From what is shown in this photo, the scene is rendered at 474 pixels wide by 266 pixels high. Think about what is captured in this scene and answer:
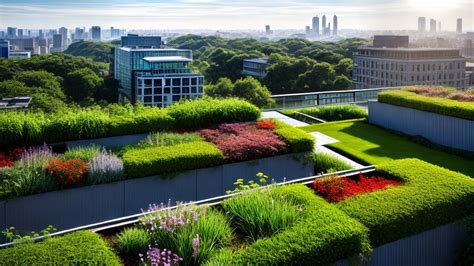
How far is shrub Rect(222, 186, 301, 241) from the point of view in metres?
5.25

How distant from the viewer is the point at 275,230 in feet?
17.0

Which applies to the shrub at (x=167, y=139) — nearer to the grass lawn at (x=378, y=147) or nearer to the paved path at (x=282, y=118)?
the grass lawn at (x=378, y=147)

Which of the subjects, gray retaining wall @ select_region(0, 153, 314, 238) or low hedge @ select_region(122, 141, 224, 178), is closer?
gray retaining wall @ select_region(0, 153, 314, 238)

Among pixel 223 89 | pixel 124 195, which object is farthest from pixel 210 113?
pixel 223 89

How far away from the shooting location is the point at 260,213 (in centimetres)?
538

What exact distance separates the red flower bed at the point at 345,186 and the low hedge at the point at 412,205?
20cm

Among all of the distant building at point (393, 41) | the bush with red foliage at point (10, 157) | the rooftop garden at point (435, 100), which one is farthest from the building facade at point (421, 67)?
the bush with red foliage at point (10, 157)

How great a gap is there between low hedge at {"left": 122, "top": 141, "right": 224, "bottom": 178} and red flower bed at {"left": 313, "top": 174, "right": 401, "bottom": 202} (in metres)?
2.19

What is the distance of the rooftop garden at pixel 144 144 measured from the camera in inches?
286

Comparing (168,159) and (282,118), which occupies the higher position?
(282,118)

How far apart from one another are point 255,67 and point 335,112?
198 ft

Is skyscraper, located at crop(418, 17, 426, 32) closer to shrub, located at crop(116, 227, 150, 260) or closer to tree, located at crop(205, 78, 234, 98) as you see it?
tree, located at crop(205, 78, 234, 98)

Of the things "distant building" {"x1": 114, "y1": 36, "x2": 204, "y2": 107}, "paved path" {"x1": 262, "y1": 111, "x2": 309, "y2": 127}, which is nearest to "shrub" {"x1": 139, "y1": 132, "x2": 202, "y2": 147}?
"paved path" {"x1": 262, "y1": 111, "x2": 309, "y2": 127}

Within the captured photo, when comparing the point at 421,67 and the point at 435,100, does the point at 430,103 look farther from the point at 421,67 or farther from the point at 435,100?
the point at 421,67
